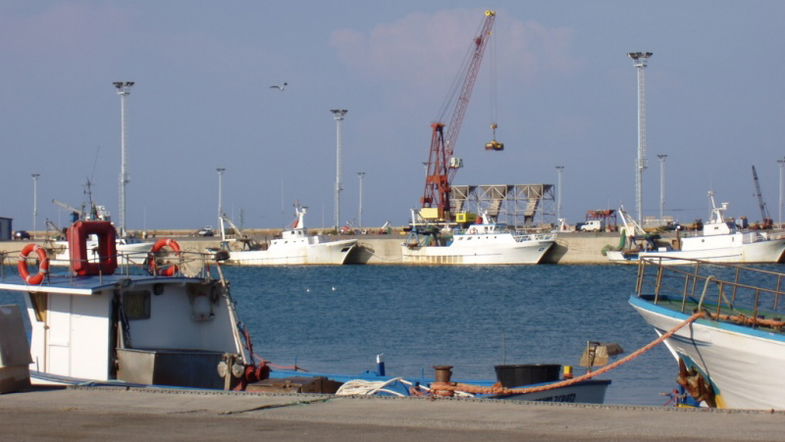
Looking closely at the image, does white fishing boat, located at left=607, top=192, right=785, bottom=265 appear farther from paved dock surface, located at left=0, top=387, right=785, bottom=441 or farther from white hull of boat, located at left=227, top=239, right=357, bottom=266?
paved dock surface, located at left=0, top=387, right=785, bottom=441

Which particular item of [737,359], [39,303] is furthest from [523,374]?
[39,303]

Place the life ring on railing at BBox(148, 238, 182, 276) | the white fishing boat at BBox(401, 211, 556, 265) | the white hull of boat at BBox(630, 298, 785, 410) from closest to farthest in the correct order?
1. the white hull of boat at BBox(630, 298, 785, 410)
2. the life ring on railing at BBox(148, 238, 182, 276)
3. the white fishing boat at BBox(401, 211, 556, 265)

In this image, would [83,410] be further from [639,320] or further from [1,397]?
[639,320]

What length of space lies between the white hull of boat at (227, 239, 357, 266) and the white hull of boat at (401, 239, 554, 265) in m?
7.95

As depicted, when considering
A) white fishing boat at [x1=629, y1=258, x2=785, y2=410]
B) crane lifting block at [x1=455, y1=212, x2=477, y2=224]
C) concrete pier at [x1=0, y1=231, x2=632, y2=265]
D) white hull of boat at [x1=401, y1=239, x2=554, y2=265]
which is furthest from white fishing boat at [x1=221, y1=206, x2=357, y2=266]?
white fishing boat at [x1=629, y1=258, x2=785, y2=410]

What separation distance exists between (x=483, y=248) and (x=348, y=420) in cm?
8962

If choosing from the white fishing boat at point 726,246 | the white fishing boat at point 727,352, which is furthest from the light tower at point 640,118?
the white fishing boat at point 727,352

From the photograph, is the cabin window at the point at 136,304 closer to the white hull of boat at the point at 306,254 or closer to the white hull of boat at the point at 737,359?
the white hull of boat at the point at 737,359

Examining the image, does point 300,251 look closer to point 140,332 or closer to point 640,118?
point 640,118

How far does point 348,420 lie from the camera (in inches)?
470

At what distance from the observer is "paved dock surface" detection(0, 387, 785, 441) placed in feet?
36.0

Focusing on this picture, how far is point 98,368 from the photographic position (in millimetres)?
18344

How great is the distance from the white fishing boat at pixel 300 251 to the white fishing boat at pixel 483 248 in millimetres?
6535

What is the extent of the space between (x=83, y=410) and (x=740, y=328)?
394 inches
